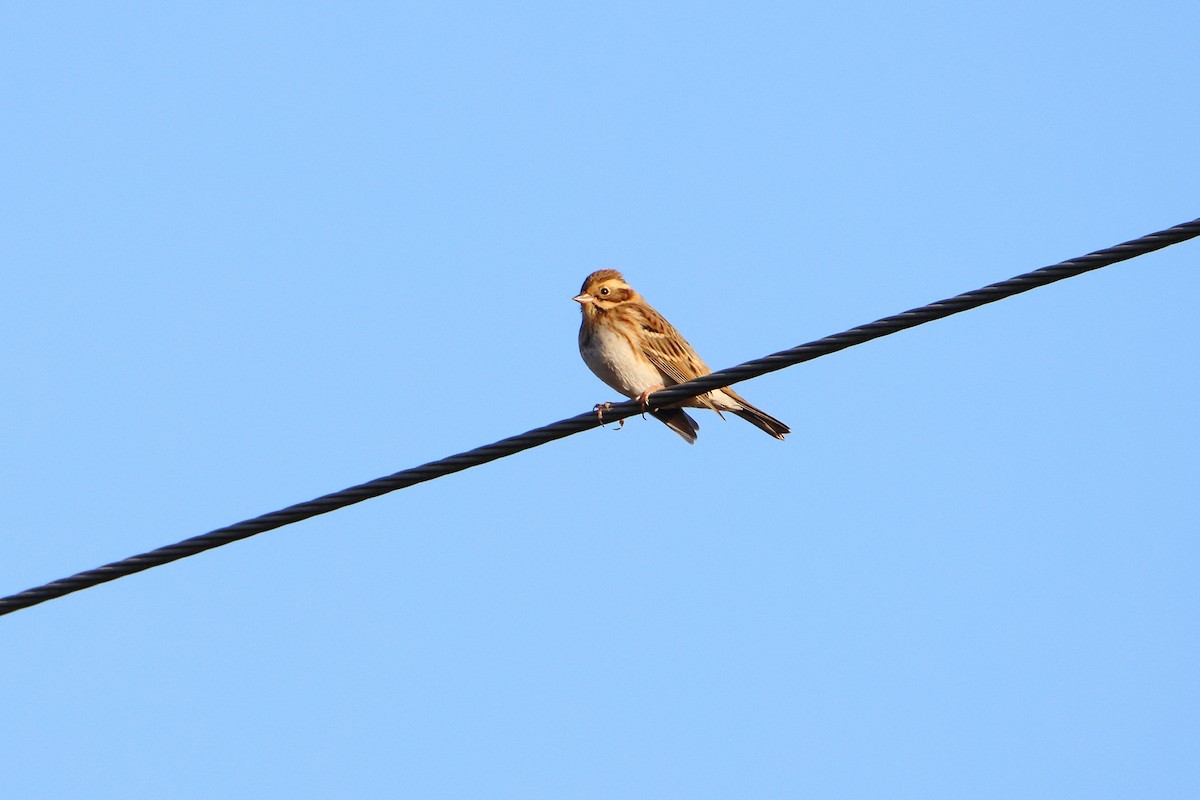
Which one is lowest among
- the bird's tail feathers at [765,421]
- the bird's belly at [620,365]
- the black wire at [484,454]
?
the black wire at [484,454]

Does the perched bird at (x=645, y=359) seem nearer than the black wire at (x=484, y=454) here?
No

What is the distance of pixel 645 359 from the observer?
10.1 metres

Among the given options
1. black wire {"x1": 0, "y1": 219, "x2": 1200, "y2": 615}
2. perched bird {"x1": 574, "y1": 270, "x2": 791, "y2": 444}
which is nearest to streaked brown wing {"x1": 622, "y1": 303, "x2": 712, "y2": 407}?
perched bird {"x1": 574, "y1": 270, "x2": 791, "y2": 444}

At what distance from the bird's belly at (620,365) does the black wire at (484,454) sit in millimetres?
3608

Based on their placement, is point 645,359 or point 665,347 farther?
point 665,347

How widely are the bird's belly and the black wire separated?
361 cm

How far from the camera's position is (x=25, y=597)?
6.02 m

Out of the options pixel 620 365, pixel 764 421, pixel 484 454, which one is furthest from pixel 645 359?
pixel 484 454

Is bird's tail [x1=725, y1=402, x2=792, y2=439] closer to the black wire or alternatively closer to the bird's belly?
the bird's belly

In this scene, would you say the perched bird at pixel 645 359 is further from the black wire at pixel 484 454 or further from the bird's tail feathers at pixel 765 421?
the black wire at pixel 484 454

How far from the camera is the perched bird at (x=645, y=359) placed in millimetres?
9961

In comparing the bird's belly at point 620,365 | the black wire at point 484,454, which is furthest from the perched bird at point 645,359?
the black wire at point 484,454

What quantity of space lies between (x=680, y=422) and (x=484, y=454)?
3815mm

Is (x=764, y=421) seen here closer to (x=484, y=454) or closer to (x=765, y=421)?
(x=765, y=421)
